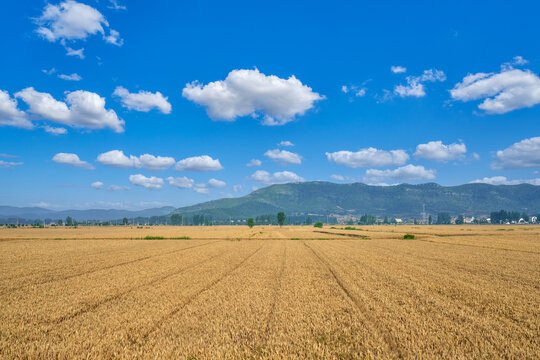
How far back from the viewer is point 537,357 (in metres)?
6.92

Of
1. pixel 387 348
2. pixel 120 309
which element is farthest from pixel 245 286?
pixel 387 348

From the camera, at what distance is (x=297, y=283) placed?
15.6 meters

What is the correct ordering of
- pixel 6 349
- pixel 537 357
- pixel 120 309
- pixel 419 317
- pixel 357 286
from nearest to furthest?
pixel 537 357 → pixel 6 349 → pixel 419 317 → pixel 120 309 → pixel 357 286

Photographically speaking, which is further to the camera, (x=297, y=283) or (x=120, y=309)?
(x=297, y=283)

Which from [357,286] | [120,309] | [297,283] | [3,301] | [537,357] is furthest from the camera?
[297,283]

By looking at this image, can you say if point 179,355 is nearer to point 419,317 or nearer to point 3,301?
point 419,317

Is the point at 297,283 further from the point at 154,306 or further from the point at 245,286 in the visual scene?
the point at 154,306

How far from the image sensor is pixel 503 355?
6965 millimetres

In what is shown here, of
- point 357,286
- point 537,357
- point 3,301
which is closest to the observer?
point 537,357

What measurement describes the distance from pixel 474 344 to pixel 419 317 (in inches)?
84.8

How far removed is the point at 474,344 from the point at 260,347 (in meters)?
5.38

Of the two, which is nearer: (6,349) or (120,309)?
(6,349)

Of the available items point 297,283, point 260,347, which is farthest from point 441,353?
point 297,283

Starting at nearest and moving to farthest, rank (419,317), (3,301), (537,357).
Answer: (537,357), (419,317), (3,301)
